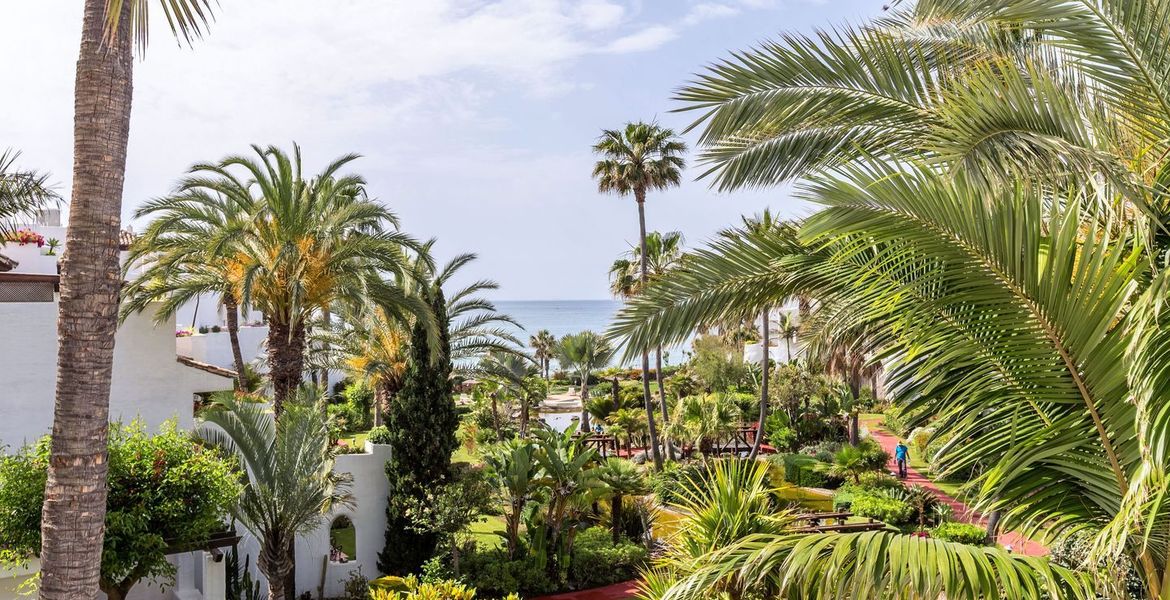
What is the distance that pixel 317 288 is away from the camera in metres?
17.0

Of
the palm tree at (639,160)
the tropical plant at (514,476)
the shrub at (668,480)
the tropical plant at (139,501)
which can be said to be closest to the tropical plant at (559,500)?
the tropical plant at (514,476)

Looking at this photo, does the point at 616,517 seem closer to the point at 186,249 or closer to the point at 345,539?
the point at 345,539

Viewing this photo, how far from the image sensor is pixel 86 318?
6129mm

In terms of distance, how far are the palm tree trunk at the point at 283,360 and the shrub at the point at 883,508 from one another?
1363 centimetres

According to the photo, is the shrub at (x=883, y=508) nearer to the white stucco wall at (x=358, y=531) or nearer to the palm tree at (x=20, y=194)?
the white stucco wall at (x=358, y=531)

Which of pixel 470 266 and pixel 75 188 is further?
pixel 470 266

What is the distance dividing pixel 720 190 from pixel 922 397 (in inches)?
102

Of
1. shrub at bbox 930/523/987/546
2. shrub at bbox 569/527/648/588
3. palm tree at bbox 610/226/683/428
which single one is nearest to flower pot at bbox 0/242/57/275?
shrub at bbox 569/527/648/588

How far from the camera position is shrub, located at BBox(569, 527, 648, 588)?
59.3ft

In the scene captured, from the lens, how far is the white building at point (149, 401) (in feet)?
44.2

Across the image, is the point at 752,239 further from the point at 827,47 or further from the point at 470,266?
the point at 470,266

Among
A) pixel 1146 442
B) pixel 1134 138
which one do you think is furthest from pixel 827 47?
pixel 1146 442

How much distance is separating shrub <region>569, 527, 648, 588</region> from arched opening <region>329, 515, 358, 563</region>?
4.79m

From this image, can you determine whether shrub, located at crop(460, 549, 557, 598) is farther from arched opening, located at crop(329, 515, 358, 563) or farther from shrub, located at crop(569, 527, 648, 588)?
arched opening, located at crop(329, 515, 358, 563)
